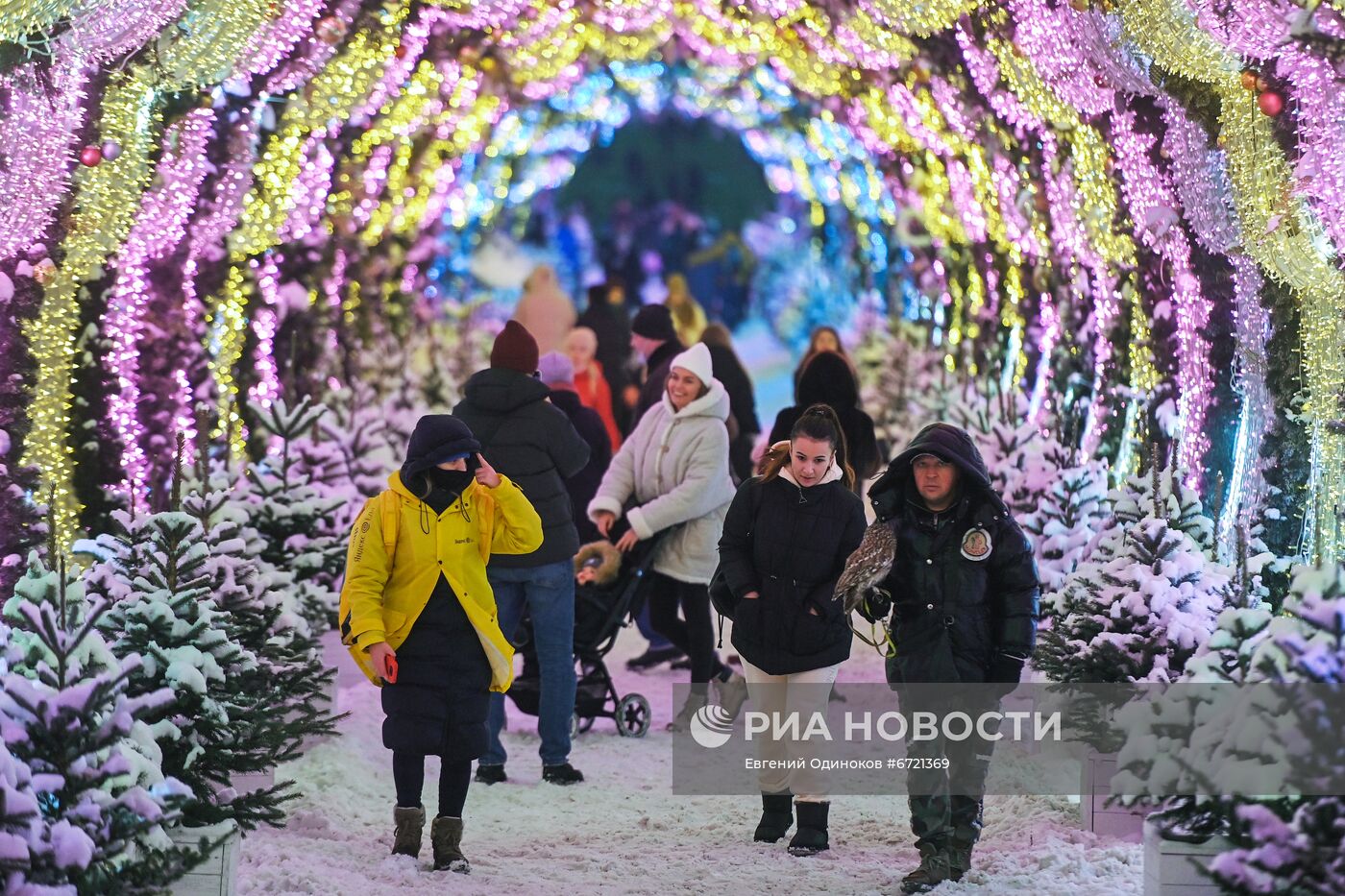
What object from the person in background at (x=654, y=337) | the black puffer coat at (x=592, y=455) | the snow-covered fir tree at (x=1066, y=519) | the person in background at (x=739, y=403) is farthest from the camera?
the person in background at (x=739, y=403)

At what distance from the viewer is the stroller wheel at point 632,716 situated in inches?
416

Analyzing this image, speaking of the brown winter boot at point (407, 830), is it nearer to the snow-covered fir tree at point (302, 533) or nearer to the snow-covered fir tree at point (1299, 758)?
the snow-covered fir tree at point (302, 533)

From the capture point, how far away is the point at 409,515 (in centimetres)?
739

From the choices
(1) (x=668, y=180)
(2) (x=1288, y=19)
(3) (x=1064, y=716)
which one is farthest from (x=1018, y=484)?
(1) (x=668, y=180)

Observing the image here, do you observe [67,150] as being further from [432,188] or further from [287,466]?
[432,188]

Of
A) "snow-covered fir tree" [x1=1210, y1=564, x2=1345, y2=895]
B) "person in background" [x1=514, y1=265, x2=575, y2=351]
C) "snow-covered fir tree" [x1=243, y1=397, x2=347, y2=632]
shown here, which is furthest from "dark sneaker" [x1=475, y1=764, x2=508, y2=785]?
"person in background" [x1=514, y1=265, x2=575, y2=351]

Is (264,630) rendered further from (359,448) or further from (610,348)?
(610,348)

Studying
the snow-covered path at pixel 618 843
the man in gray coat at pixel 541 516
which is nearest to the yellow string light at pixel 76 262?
the snow-covered path at pixel 618 843

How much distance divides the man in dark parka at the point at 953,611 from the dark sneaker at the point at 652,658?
5262mm

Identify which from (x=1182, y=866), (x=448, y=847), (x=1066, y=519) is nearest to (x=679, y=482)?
(x=1066, y=519)

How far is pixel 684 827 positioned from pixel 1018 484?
4054mm

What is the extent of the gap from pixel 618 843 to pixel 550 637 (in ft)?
4.43

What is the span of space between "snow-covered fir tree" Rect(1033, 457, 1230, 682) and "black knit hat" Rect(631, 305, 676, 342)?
4.32 meters

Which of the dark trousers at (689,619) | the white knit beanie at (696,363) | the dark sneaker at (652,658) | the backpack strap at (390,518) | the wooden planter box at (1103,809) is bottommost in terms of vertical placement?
the wooden planter box at (1103,809)
